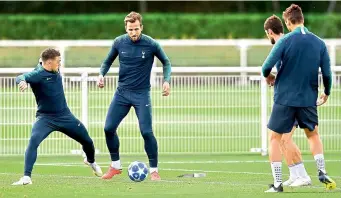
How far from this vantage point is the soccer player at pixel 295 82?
13664 mm

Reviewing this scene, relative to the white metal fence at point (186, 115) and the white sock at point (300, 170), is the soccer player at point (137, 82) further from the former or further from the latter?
the white metal fence at point (186, 115)

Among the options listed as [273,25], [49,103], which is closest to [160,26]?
[49,103]

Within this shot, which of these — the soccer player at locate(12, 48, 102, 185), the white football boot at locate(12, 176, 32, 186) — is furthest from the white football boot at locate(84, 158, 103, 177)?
Answer: the white football boot at locate(12, 176, 32, 186)

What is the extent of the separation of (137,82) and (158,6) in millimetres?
35723

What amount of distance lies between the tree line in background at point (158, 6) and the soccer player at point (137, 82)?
3380 cm

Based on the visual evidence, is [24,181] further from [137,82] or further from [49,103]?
[137,82]

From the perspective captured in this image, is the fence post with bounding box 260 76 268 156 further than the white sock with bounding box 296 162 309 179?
Yes

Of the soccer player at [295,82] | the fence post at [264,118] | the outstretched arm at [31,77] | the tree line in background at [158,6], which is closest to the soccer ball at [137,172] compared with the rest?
the outstretched arm at [31,77]

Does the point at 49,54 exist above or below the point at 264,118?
above

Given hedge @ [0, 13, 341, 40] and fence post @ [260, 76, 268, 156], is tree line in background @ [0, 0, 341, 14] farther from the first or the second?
fence post @ [260, 76, 268, 156]

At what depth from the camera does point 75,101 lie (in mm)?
19406

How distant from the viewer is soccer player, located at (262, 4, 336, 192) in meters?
13.7

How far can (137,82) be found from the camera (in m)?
15.7

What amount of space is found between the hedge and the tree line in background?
2075 mm
